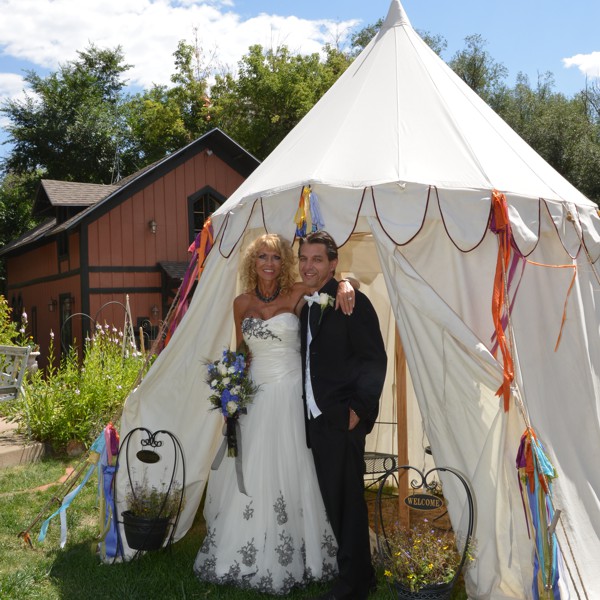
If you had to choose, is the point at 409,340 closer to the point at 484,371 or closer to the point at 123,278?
the point at 484,371

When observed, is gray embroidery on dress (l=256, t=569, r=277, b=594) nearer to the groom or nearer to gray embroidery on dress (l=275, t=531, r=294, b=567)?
gray embroidery on dress (l=275, t=531, r=294, b=567)

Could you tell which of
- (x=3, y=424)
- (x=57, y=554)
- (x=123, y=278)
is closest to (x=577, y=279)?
(x=57, y=554)

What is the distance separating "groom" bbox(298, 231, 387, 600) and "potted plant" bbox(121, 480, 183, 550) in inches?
45.5

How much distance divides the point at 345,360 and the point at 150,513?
5.47 ft

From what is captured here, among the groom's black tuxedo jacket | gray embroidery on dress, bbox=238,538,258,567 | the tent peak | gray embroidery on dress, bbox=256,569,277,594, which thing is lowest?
gray embroidery on dress, bbox=256,569,277,594

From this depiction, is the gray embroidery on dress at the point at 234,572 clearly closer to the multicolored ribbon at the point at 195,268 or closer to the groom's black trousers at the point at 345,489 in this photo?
the groom's black trousers at the point at 345,489

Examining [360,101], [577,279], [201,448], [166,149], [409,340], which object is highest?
[166,149]

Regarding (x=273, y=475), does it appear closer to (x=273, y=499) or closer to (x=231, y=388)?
(x=273, y=499)

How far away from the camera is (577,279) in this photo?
4012 mm

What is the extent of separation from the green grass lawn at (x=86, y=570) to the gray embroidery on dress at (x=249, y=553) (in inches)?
6.2

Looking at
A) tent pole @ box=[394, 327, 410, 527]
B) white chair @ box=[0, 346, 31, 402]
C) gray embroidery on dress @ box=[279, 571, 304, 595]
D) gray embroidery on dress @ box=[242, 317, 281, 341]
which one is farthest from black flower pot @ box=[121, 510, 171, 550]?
white chair @ box=[0, 346, 31, 402]

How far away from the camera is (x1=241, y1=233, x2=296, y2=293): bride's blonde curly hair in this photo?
391 cm

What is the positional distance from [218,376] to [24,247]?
15738mm

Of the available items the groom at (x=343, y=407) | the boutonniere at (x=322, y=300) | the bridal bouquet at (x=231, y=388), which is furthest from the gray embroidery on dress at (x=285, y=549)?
the boutonniere at (x=322, y=300)
